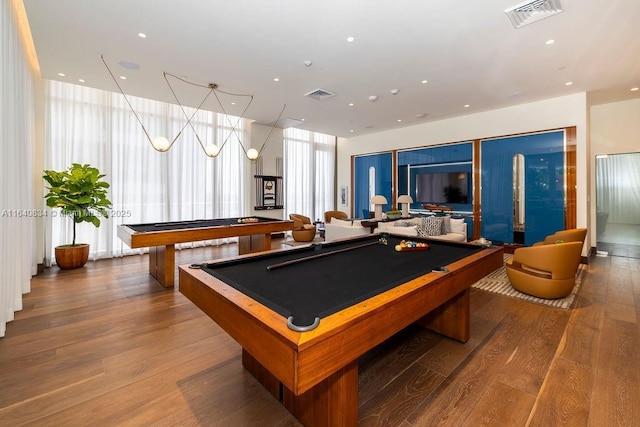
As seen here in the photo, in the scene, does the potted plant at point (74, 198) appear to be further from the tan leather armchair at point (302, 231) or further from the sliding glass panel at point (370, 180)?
the sliding glass panel at point (370, 180)

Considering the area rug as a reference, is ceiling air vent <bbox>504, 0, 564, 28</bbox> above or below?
above

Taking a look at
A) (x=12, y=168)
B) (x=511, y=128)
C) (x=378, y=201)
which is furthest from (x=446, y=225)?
(x=12, y=168)

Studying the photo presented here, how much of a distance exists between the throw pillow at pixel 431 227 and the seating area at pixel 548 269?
1804 millimetres

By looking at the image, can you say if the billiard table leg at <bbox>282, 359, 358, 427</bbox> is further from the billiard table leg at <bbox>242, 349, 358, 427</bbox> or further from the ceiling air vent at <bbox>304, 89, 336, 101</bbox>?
the ceiling air vent at <bbox>304, 89, 336, 101</bbox>

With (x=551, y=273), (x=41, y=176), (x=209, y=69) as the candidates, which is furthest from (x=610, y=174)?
(x=41, y=176)

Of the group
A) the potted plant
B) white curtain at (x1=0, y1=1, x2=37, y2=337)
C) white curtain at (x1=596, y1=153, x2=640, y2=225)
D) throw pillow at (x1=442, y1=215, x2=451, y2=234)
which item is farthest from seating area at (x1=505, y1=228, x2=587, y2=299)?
the potted plant

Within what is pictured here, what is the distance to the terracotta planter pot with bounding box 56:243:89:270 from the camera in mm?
4773

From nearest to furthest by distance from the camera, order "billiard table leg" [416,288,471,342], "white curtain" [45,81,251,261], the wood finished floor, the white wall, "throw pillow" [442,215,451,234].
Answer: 1. the wood finished floor
2. "billiard table leg" [416,288,471,342]
3. "white curtain" [45,81,251,261]
4. the white wall
5. "throw pillow" [442,215,451,234]

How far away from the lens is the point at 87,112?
5426mm

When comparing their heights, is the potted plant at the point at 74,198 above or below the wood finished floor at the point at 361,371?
above

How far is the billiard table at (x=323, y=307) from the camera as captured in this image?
43.7 inches

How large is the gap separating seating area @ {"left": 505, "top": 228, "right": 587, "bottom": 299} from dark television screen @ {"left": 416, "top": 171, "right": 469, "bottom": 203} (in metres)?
3.63

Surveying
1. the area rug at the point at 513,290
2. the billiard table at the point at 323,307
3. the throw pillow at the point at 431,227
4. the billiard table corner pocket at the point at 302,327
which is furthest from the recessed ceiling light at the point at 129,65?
the area rug at the point at 513,290

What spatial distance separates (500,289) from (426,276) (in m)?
2.93
